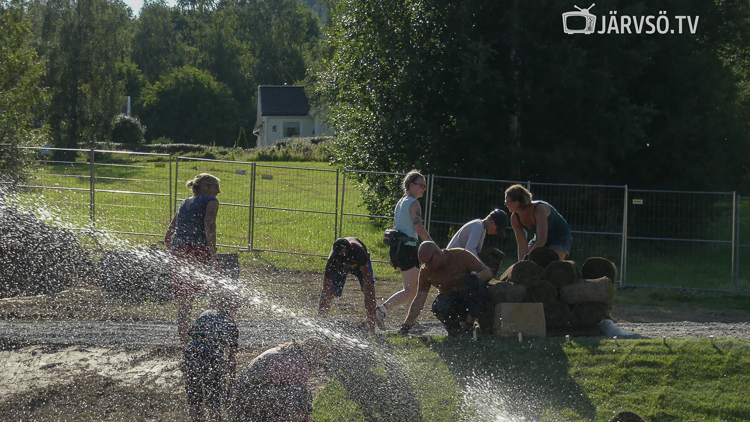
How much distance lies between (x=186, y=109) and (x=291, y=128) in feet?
35.2

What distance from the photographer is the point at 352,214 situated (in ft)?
51.2

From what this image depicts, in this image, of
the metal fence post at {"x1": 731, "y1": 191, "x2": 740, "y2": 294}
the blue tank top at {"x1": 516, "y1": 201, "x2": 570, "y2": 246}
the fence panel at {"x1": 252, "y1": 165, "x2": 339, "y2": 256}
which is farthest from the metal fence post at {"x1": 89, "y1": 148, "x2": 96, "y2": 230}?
the metal fence post at {"x1": 731, "y1": 191, "x2": 740, "y2": 294}

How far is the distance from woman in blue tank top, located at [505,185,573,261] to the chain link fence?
15.7 feet

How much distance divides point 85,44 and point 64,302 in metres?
38.3

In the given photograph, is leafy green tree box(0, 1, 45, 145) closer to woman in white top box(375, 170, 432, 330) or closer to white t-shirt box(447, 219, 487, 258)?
woman in white top box(375, 170, 432, 330)

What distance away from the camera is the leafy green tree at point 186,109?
70.1 metres

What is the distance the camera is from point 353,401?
6.40 metres

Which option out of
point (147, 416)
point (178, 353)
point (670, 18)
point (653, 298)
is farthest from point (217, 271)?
point (670, 18)

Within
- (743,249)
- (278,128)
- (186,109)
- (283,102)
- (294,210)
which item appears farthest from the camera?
(186,109)

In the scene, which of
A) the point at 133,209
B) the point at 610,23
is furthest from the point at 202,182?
the point at 610,23

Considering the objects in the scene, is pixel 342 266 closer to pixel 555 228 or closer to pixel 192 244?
pixel 192 244

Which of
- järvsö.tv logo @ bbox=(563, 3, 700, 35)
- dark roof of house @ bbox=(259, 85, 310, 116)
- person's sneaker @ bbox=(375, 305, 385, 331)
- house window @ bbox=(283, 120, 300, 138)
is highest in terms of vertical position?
dark roof of house @ bbox=(259, 85, 310, 116)

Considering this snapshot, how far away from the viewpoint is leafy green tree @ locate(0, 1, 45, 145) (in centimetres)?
2092

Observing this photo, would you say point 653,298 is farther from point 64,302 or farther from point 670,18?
point 64,302
